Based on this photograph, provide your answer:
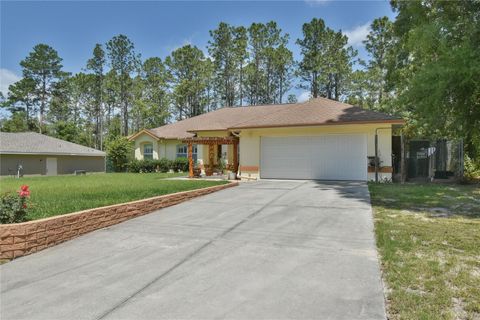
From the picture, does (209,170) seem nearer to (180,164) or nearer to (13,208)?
(180,164)

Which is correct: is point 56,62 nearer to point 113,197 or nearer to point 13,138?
point 13,138

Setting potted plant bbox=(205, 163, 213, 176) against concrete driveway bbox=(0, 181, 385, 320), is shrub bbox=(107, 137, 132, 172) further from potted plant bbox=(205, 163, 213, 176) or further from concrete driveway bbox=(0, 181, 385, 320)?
concrete driveway bbox=(0, 181, 385, 320)

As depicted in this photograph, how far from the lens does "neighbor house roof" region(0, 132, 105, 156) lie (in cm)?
2564

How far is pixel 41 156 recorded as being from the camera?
2762cm

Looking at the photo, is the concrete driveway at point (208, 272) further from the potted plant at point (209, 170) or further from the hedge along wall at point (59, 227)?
the potted plant at point (209, 170)

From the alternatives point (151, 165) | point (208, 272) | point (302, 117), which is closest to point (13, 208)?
point (208, 272)

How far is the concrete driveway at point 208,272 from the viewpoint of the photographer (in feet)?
10.9

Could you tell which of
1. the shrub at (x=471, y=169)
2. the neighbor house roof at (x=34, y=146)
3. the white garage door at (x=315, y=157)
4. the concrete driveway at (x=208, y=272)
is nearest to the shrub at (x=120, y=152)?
the neighbor house roof at (x=34, y=146)

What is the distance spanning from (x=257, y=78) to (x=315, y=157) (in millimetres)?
24066

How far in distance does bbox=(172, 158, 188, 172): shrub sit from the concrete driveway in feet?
54.8

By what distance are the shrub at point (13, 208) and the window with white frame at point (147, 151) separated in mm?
20505

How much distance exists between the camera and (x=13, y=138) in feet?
91.8

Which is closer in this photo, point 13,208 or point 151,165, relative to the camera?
point 13,208

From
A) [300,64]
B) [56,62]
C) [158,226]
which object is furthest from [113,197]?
[56,62]
